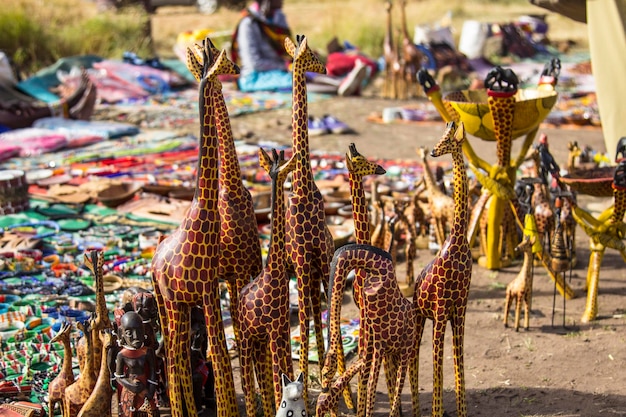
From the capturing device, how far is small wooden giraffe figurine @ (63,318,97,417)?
3.51 m


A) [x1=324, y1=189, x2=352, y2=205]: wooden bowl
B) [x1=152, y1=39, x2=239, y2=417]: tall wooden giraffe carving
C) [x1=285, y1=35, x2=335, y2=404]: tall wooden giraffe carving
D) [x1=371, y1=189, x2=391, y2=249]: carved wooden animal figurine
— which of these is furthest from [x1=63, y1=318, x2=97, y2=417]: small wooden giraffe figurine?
[x1=324, y1=189, x2=352, y2=205]: wooden bowl

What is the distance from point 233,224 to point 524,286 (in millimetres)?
2099

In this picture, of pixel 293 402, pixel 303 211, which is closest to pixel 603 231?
pixel 303 211

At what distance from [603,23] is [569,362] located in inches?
148

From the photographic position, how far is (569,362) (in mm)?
4590

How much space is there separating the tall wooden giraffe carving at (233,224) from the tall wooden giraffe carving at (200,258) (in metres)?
0.25

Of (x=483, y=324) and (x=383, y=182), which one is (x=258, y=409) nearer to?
(x=483, y=324)

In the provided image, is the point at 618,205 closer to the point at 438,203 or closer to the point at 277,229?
the point at 438,203

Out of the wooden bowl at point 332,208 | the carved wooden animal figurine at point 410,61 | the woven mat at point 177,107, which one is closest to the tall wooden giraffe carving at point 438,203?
the wooden bowl at point 332,208

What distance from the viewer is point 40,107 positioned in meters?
10.8

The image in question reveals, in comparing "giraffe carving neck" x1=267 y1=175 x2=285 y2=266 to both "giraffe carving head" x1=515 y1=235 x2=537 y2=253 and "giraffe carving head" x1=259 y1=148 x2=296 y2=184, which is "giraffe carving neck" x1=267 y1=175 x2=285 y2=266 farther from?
"giraffe carving head" x1=515 y1=235 x2=537 y2=253

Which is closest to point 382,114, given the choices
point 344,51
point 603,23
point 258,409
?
point 344,51

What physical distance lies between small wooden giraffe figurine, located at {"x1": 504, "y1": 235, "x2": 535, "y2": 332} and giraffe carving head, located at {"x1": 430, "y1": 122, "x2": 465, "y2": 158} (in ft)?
4.80

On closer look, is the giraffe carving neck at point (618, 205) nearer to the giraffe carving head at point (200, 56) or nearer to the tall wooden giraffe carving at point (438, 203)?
the tall wooden giraffe carving at point (438, 203)
